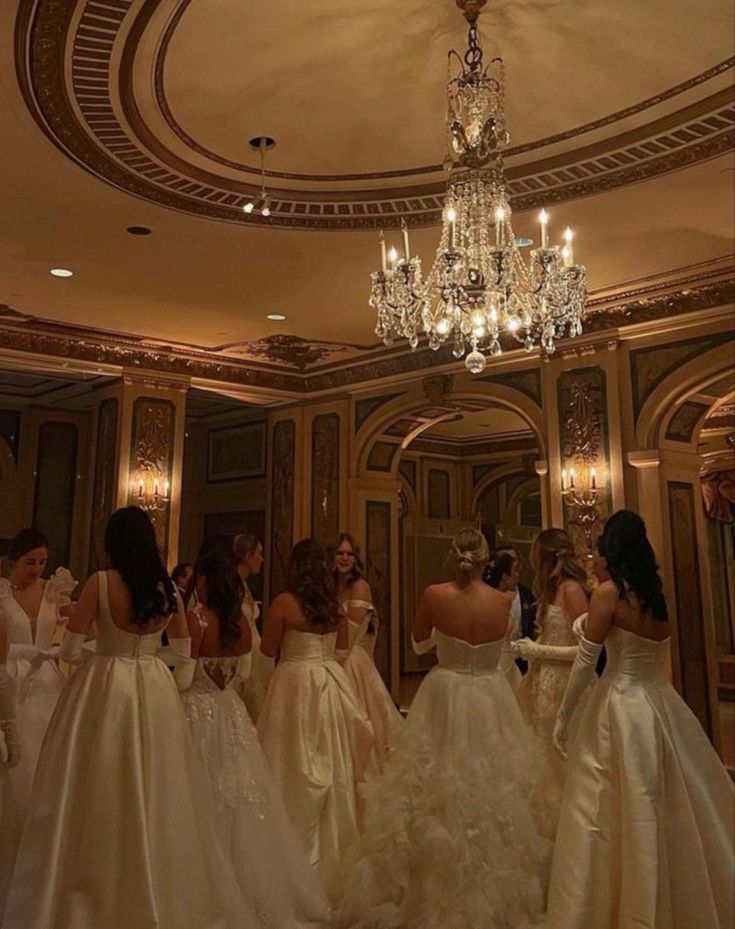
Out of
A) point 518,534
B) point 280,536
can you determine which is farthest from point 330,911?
point 518,534

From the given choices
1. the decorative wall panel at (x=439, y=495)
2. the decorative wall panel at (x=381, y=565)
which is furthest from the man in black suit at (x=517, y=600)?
the decorative wall panel at (x=439, y=495)

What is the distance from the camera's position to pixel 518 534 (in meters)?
13.7

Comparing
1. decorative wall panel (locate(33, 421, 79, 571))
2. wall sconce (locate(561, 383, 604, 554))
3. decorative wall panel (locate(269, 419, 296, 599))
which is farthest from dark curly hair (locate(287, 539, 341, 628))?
decorative wall panel (locate(33, 421, 79, 571))

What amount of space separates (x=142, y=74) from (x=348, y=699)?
333 centimetres

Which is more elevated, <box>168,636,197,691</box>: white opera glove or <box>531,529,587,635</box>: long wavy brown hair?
<box>531,529,587,635</box>: long wavy brown hair

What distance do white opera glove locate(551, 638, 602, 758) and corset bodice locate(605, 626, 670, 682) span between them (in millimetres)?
77

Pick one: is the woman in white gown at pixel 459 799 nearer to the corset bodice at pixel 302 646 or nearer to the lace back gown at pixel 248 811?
the lace back gown at pixel 248 811

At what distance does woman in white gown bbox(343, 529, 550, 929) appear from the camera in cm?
354

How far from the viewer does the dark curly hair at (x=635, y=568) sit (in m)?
3.30

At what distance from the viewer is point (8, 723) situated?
3156mm

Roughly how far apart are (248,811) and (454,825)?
87 cm

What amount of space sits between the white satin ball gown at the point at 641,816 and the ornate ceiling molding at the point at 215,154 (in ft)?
10.1

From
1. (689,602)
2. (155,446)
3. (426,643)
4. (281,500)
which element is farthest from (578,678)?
(281,500)

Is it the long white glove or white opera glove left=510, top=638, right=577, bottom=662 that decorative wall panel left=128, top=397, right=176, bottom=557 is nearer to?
white opera glove left=510, top=638, right=577, bottom=662
